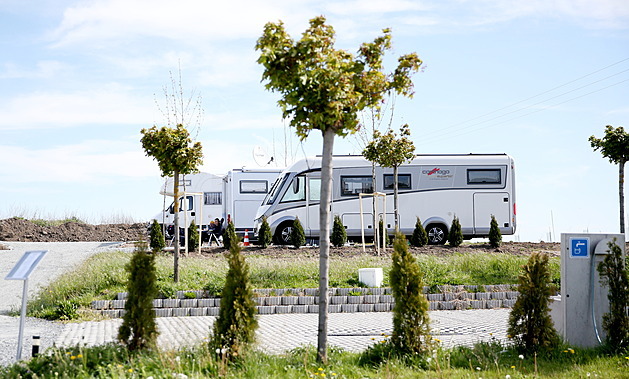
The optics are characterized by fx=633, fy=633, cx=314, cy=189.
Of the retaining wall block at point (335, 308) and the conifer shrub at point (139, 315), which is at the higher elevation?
the conifer shrub at point (139, 315)

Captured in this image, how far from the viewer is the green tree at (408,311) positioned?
20.2 ft

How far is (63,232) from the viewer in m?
30.8

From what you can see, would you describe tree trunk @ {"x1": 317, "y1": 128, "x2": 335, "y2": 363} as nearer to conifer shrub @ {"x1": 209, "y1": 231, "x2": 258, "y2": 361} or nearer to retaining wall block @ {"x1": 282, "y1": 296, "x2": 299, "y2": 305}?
conifer shrub @ {"x1": 209, "y1": 231, "x2": 258, "y2": 361}

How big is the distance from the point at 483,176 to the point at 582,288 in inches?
526

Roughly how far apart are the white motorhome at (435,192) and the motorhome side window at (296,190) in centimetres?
46

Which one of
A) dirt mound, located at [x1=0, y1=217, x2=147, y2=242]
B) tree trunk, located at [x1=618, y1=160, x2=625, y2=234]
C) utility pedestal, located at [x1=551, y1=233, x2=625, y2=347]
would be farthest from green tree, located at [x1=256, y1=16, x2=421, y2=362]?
dirt mound, located at [x1=0, y1=217, x2=147, y2=242]

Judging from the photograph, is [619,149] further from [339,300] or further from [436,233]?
[339,300]

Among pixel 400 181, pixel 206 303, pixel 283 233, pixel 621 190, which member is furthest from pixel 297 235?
pixel 621 190

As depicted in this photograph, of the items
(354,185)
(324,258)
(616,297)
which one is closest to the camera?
(324,258)

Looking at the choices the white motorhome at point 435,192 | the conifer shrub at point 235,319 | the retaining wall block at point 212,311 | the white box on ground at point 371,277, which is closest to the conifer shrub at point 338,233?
the white motorhome at point 435,192

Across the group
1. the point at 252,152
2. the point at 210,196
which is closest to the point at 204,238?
the point at 210,196

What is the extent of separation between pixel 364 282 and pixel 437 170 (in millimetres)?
9099

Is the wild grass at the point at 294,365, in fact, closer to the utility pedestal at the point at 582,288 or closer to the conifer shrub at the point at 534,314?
the conifer shrub at the point at 534,314

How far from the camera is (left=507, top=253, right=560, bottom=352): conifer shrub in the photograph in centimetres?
655
